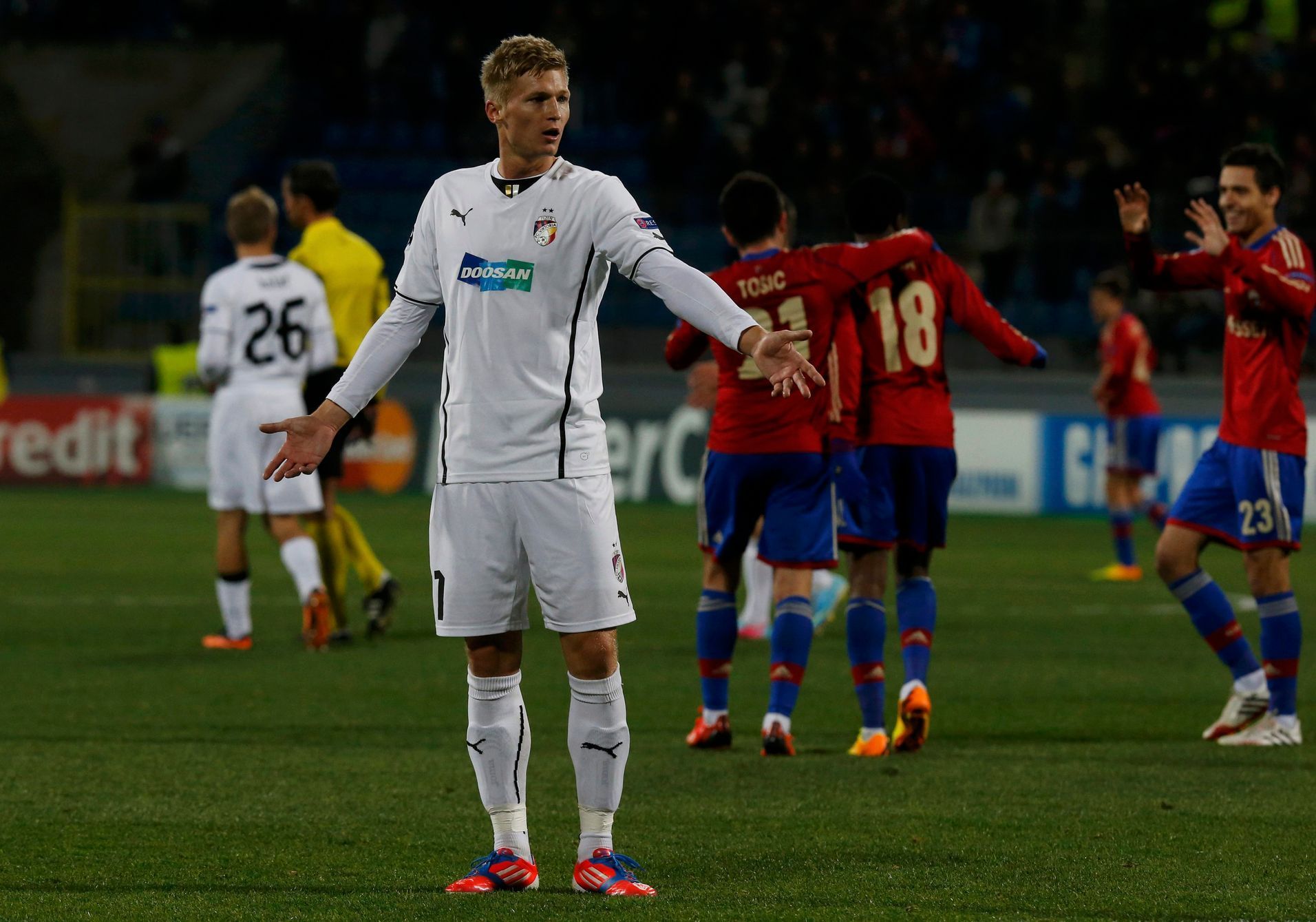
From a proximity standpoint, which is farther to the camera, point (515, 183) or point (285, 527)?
point (285, 527)

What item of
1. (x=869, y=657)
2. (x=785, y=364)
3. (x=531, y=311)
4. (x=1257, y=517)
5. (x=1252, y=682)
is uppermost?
(x=531, y=311)

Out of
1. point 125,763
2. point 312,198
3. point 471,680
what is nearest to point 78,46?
point 312,198

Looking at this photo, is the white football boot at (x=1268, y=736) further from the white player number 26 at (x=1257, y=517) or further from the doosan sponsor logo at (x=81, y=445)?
the doosan sponsor logo at (x=81, y=445)

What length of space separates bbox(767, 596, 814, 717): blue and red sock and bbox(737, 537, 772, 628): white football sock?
3207 millimetres

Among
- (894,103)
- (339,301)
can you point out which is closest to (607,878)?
(339,301)

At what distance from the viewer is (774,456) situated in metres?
6.93

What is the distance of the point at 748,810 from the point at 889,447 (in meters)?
1.80

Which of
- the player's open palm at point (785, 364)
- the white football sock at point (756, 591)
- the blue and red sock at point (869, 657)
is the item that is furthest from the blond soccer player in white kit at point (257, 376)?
the player's open palm at point (785, 364)

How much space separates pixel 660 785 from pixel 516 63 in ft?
8.83

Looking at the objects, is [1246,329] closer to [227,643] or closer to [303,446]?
[303,446]

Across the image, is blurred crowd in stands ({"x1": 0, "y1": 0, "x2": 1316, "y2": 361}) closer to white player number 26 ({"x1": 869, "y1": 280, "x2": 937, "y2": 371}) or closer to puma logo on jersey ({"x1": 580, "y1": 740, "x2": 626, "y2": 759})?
white player number 26 ({"x1": 869, "y1": 280, "x2": 937, "y2": 371})

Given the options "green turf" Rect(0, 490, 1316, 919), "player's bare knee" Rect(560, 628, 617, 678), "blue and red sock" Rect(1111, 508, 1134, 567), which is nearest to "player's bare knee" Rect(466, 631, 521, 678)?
"player's bare knee" Rect(560, 628, 617, 678)

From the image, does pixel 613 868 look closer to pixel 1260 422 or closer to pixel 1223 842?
pixel 1223 842

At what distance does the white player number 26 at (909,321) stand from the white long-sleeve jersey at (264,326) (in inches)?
143
